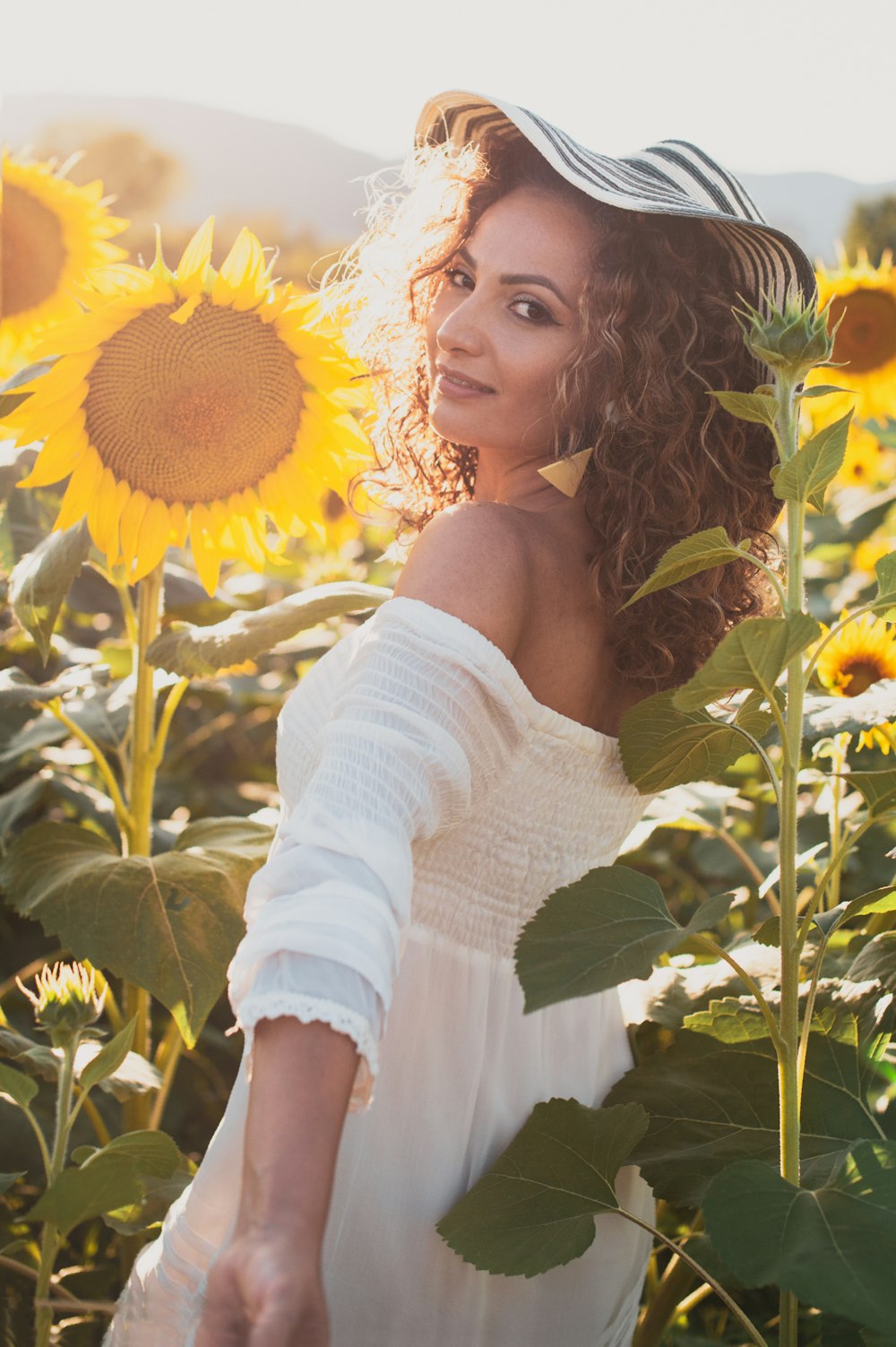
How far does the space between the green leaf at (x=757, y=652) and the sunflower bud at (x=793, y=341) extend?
0.55ft

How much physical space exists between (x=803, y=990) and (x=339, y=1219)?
0.40 meters

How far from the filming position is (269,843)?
1.33m

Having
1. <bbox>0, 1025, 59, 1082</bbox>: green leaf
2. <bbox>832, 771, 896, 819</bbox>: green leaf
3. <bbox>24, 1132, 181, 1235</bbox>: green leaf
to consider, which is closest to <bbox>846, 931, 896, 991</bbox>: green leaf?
<bbox>832, 771, 896, 819</bbox>: green leaf

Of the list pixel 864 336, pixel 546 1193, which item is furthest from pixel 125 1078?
pixel 864 336

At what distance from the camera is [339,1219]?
0.95m

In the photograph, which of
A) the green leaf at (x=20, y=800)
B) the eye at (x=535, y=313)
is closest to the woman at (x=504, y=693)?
the eye at (x=535, y=313)

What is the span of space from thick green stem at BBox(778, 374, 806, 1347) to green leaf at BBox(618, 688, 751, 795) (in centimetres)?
7

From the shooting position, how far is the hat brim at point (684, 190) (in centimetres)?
98

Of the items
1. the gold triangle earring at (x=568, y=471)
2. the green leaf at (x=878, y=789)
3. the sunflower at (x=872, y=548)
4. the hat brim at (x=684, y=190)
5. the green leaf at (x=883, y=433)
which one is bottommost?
the green leaf at (x=878, y=789)

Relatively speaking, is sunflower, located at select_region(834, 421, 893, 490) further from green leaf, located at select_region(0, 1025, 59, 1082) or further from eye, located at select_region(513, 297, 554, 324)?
green leaf, located at select_region(0, 1025, 59, 1082)

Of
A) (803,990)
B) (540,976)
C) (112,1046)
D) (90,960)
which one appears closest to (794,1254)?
(540,976)

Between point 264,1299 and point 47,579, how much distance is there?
774 mm

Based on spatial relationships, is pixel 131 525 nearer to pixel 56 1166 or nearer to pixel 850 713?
pixel 56 1166

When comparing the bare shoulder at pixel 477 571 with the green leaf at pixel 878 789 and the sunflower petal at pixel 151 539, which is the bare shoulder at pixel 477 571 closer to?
the green leaf at pixel 878 789
